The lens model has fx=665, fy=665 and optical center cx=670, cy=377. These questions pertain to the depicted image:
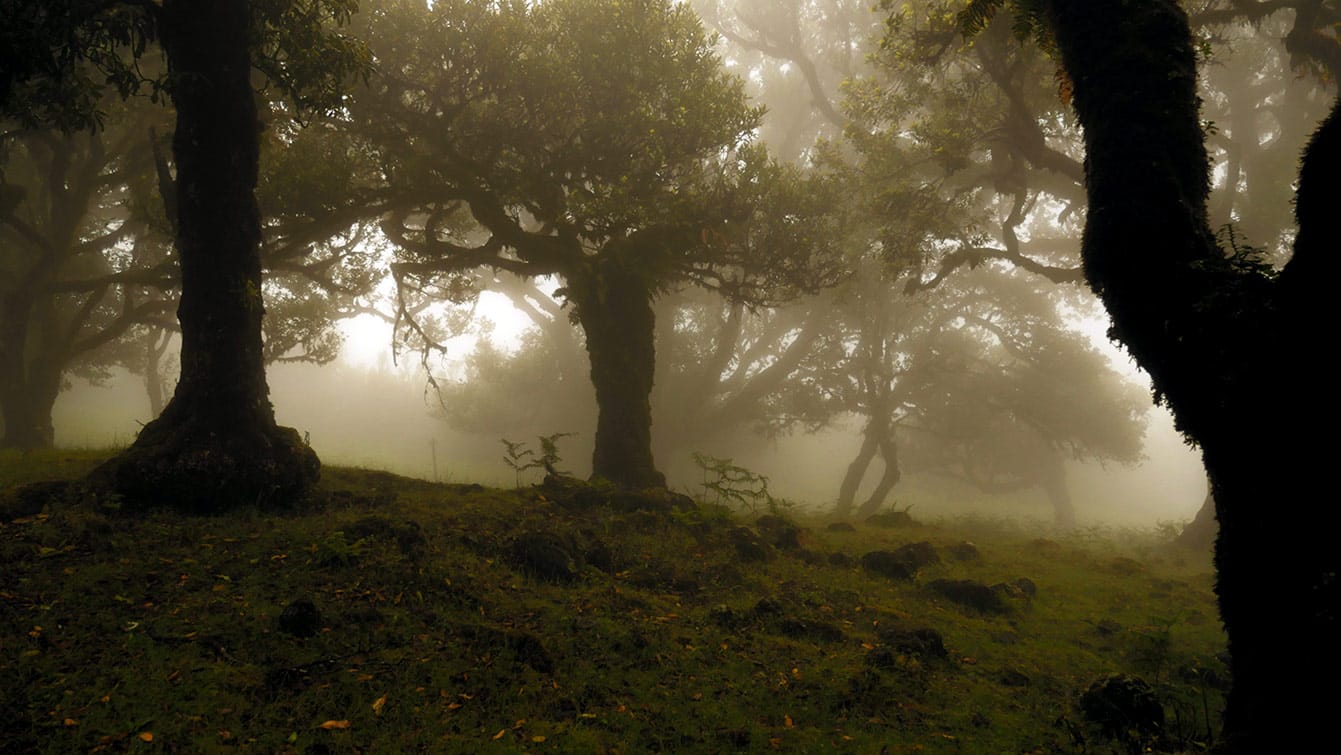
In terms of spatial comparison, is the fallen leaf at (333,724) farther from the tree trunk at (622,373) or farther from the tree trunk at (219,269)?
the tree trunk at (622,373)

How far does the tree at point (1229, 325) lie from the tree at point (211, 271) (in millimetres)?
10253

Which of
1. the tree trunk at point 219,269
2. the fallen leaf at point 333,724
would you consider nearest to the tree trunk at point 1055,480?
the tree trunk at point 219,269

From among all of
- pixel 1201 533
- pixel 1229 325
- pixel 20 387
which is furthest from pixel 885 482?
pixel 20 387

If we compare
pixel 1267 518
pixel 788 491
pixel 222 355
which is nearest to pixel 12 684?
pixel 222 355

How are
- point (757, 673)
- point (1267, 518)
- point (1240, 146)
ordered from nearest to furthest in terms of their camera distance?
point (1267, 518) → point (757, 673) → point (1240, 146)

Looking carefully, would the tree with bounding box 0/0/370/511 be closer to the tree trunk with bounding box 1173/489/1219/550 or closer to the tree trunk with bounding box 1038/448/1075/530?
the tree trunk with bounding box 1173/489/1219/550

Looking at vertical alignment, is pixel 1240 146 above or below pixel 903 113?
above

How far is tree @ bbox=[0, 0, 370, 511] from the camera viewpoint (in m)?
8.83

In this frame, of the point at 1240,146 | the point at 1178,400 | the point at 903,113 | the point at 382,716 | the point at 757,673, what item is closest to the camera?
the point at 1178,400

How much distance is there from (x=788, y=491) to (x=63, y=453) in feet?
116

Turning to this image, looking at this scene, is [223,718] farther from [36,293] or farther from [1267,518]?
[36,293]

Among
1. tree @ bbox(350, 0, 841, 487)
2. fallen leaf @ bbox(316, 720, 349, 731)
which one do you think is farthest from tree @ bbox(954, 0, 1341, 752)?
tree @ bbox(350, 0, 841, 487)

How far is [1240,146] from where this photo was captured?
21.3 meters

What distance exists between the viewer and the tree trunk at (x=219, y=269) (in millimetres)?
9172
